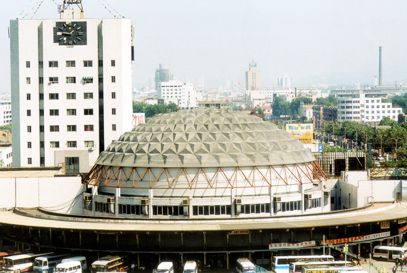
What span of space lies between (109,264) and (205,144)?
22363 millimetres

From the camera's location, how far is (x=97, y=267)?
81.1 meters

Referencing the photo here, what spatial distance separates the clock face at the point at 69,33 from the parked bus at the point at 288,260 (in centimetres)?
5319

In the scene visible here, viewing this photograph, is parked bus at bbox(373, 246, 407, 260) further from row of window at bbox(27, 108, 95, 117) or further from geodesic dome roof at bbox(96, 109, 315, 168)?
row of window at bbox(27, 108, 95, 117)

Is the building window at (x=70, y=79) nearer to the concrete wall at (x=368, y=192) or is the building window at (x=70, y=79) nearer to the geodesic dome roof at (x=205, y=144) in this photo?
the geodesic dome roof at (x=205, y=144)

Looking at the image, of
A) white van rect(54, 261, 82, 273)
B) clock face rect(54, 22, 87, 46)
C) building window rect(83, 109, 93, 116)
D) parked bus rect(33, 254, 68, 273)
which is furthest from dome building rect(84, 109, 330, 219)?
clock face rect(54, 22, 87, 46)

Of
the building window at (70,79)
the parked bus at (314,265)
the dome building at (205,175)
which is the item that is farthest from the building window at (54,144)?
the parked bus at (314,265)

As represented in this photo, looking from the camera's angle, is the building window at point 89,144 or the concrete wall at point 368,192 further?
the building window at point 89,144

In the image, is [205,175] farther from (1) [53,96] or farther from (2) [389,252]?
(1) [53,96]

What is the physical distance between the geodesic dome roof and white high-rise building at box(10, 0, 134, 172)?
66.4ft

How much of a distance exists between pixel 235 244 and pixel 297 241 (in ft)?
20.0

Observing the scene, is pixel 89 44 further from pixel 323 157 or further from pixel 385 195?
pixel 385 195

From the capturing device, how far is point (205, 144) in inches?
3915

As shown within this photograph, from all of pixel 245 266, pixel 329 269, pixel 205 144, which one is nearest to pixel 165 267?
pixel 245 266

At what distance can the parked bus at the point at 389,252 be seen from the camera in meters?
88.1
